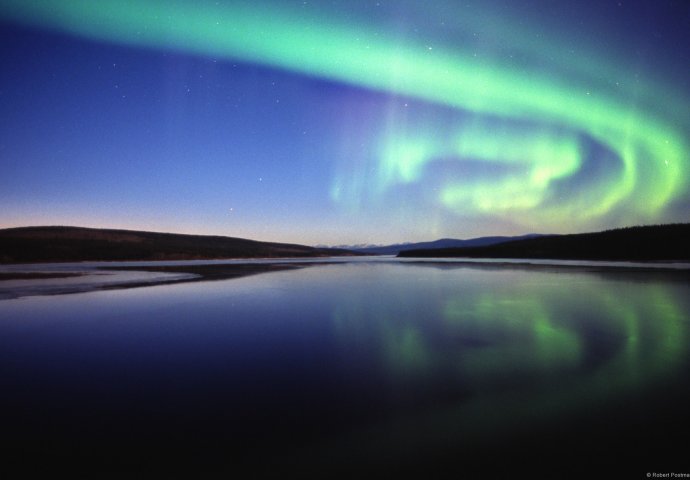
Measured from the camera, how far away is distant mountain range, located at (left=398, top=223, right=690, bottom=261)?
66.2 m

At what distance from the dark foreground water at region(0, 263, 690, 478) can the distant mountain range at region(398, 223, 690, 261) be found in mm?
71976

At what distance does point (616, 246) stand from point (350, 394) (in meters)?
91.5

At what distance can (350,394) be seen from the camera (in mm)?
5145

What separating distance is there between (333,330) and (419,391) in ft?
14.6

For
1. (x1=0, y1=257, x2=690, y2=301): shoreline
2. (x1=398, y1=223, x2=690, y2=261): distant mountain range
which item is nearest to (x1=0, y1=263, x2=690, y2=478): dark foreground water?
(x1=0, y1=257, x2=690, y2=301): shoreline

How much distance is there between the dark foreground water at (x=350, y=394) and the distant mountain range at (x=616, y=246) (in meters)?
72.0

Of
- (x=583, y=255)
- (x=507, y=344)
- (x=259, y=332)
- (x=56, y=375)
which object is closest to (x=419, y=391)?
(x=507, y=344)

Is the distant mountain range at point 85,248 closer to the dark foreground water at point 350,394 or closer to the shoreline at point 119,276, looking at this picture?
the shoreline at point 119,276

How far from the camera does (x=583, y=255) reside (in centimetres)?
7781

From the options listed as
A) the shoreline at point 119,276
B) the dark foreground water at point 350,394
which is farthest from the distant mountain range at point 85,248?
the dark foreground water at point 350,394

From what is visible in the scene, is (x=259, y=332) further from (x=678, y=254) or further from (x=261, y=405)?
(x=678, y=254)

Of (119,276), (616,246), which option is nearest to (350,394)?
(119,276)

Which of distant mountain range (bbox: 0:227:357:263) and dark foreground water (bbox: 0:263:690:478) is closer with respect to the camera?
dark foreground water (bbox: 0:263:690:478)

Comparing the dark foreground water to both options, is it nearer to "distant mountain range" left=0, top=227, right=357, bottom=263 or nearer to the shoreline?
the shoreline
